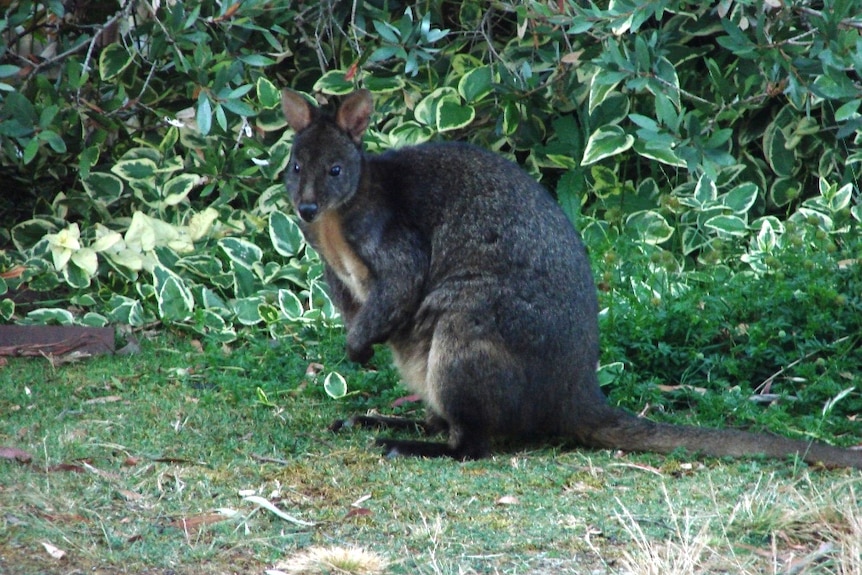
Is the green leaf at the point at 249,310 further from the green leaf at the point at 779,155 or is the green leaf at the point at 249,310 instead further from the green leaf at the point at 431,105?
the green leaf at the point at 779,155

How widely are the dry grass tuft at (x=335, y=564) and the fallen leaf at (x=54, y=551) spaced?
61 centimetres

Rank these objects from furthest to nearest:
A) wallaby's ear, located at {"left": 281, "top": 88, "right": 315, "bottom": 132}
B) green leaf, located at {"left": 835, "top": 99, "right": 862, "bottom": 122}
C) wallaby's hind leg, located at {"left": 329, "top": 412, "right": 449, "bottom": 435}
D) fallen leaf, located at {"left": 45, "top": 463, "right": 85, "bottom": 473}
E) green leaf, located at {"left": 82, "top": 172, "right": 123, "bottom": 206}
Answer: green leaf, located at {"left": 82, "top": 172, "right": 123, "bottom": 206} → green leaf, located at {"left": 835, "top": 99, "right": 862, "bottom": 122} → wallaby's hind leg, located at {"left": 329, "top": 412, "right": 449, "bottom": 435} → wallaby's ear, located at {"left": 281, "top": 88, "right": 315, "bottom": 132} → fallen leaf, located at {"left": 45, "top": 463, "right": 85, "bottom": 473}

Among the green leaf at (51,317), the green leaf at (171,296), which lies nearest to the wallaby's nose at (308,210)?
the green leaf at (171,296)

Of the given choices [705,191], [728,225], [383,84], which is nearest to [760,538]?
[728,225]

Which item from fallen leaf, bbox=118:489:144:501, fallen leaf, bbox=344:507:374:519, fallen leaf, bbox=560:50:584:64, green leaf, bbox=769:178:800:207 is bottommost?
fallen leaf, bbox=344:507:374:519

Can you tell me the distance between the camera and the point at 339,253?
515 cm

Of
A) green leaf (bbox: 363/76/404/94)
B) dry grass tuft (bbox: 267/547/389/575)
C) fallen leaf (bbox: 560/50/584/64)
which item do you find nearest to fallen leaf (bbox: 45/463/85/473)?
dry grass tuft (bbox: 267/547/389/575)

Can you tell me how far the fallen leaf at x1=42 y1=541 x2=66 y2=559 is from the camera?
3.42 metres

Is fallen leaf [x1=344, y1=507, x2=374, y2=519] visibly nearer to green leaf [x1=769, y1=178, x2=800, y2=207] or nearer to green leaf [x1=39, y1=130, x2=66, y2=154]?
green leaf [x1=39, y1=130, x2=66, y2=154]

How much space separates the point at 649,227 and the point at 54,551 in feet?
14.3

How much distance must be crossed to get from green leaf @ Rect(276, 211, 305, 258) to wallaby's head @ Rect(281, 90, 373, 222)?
1.91 meters

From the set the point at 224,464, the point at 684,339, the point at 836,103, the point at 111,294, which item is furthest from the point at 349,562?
the point at 836,103

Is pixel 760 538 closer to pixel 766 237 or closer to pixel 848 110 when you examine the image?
pixel 848 110

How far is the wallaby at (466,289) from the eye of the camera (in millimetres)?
4762
